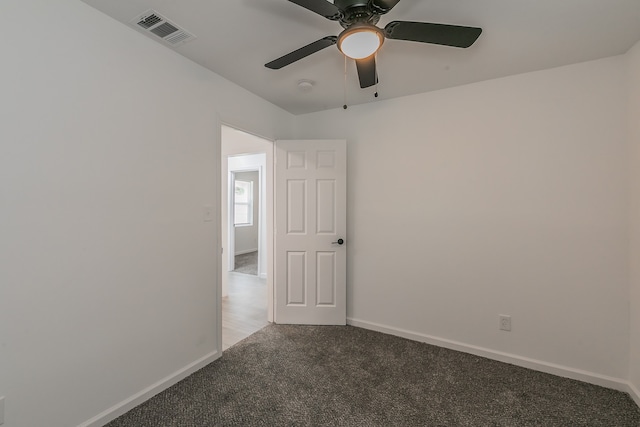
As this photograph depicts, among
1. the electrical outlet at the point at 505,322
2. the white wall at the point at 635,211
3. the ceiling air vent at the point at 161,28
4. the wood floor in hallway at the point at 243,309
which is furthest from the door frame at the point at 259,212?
the white wall at the point at 635,211

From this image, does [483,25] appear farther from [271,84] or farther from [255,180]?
[255,180]

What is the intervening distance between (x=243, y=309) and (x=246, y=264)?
2.89 meters

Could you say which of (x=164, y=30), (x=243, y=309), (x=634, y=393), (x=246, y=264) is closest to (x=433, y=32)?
(x=164, y=30)

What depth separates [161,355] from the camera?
191cm

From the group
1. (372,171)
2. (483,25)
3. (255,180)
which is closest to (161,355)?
(372,171)

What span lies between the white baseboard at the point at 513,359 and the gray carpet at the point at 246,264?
3.26 meters

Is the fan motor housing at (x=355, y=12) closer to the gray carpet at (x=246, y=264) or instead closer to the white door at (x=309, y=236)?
the white door at (x=309, y=236)

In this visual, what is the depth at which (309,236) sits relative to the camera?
2.97 m

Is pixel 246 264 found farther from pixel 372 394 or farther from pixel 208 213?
pixel 372 394

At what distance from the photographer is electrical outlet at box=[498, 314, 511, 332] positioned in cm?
229

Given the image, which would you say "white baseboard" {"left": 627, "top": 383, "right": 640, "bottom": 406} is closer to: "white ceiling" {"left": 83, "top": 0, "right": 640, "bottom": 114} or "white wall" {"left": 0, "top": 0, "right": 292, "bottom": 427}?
"white ceiling" {"left": 83, "top": 0, "right": 640, "bottom": 114}

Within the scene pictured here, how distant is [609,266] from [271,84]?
3.05m

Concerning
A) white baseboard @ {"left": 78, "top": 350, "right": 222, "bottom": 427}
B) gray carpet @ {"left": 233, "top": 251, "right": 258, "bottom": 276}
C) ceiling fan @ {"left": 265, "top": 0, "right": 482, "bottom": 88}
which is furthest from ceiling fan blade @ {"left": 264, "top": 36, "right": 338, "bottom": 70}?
gray carpet @ {"left": 233, "top": 251, "right": 258, "bottom": 276}

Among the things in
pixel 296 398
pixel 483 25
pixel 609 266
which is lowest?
pixel 296 398
